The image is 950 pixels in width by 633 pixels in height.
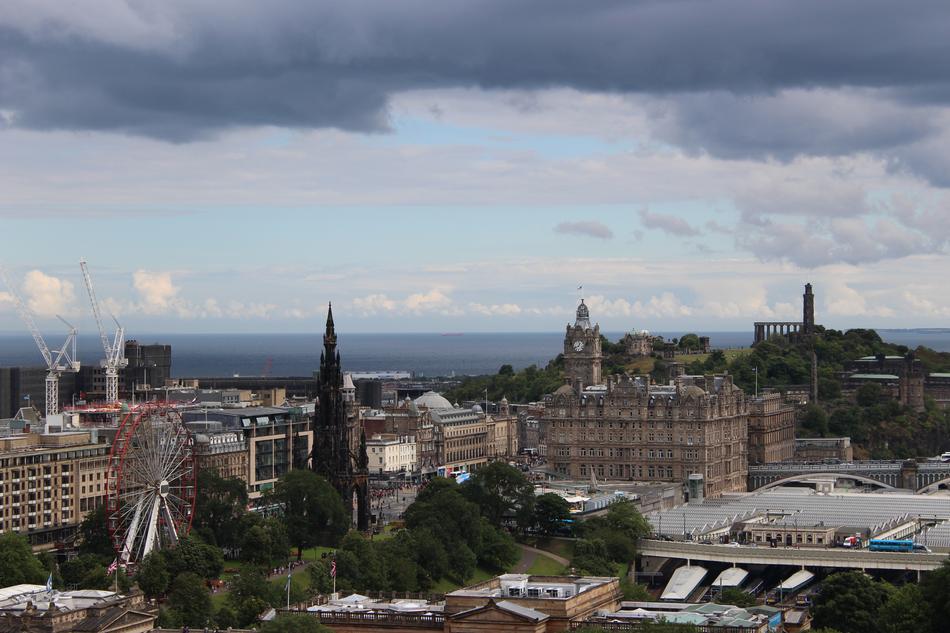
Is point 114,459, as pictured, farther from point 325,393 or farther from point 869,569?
point 869,569

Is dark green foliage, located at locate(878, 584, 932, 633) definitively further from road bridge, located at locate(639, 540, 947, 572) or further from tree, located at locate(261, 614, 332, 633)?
tree, located at locate(261, 614, 332, 633)

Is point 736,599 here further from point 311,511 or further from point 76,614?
point 76,614

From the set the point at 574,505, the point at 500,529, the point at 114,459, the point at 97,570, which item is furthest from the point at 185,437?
the point at 574,505

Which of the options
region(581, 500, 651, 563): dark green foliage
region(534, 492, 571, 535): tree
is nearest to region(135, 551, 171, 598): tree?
region(581, 500, 651, 563): dark green foliage

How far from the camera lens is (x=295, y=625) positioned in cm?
9594

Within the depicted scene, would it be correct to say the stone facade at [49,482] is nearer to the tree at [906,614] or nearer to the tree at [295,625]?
the tree at [295,625]

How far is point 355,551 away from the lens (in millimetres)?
146125

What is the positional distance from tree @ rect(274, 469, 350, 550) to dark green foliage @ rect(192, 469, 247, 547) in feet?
13.5

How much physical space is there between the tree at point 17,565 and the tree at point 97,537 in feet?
40.6

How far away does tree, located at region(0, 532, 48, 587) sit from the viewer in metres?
130

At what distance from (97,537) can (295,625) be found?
191ft

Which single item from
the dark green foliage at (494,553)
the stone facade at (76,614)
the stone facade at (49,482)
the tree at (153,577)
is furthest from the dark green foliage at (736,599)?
Result: the stone facade at (49,482)

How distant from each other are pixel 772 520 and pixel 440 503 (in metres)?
43.3

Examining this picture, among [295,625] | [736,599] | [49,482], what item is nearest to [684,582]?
[736,599]
